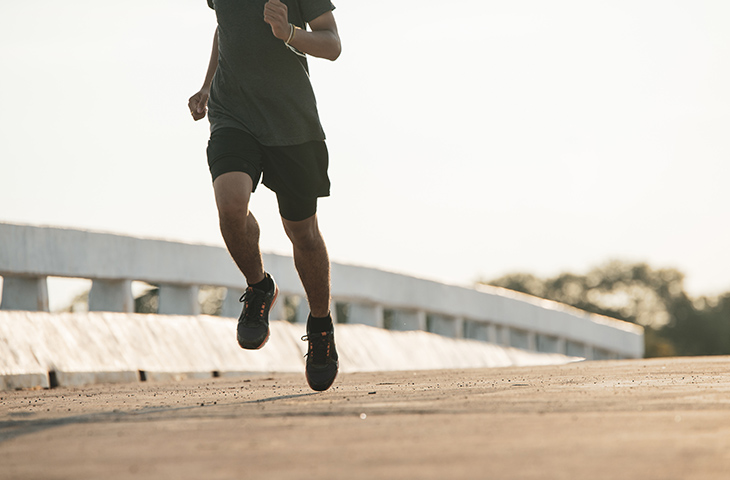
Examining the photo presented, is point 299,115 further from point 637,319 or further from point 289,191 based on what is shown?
point 637,319

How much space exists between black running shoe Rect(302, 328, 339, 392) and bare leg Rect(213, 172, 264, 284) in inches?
20.2

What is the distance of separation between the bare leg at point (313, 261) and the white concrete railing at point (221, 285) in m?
2.88

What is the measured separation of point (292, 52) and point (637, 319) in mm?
116422

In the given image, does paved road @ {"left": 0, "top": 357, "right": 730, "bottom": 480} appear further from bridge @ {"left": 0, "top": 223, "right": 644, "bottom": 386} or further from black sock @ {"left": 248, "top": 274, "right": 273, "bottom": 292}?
bridge @ {"left": 0, "top": 223, "right": 644, "bottom": 386}

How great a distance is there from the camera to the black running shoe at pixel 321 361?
524cm

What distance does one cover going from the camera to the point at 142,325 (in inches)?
336

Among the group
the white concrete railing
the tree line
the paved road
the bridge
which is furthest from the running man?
the tree line

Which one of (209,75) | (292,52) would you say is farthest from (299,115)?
(209,75)

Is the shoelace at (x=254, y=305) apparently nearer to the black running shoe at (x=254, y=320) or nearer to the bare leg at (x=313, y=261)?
the black running shoe at (x=254, y=320)

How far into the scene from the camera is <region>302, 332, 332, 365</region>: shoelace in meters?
5.34

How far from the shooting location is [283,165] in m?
5.42

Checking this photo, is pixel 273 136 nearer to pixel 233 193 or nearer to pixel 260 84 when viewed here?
pixel 260 84

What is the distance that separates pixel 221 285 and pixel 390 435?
7190 mm

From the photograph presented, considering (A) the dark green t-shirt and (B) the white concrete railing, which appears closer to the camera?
(A) the dark green t-shirt
